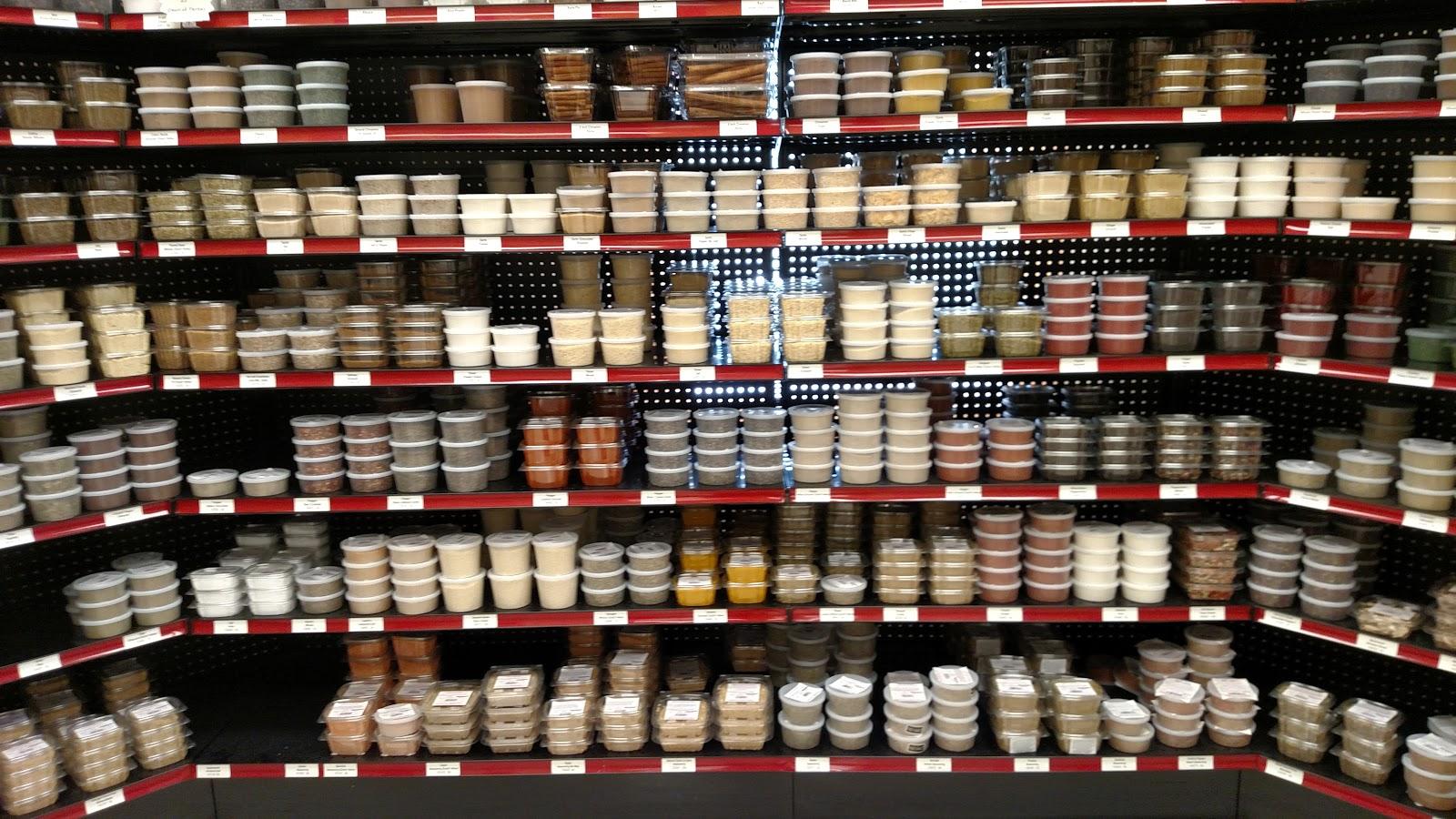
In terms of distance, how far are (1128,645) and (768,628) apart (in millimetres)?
1559

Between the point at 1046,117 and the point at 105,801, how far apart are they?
393 cm

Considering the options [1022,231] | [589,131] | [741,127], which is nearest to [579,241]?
[589,131]

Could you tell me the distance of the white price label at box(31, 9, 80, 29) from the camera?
9.95ft

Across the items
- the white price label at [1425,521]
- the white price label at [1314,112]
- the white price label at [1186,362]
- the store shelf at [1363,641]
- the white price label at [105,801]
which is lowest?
the white price label at [105,801]

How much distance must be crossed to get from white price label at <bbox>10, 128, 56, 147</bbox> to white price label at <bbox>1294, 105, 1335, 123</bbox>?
4.14m

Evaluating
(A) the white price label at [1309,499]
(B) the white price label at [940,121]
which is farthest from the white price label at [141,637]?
(A) the white price label at [1309,499]

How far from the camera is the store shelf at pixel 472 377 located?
3299mm

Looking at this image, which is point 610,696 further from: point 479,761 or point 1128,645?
point 1128,645

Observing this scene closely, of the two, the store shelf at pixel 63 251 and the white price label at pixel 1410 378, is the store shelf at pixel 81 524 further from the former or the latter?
the white price label at pixel 1410 378

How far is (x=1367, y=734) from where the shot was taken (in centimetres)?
308

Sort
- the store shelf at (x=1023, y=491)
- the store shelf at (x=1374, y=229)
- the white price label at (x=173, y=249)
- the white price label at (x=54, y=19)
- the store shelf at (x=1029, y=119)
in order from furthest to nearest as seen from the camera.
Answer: the store shelf at (x=1023, y=491)
the white price label at (x=173, y=249)
the store shelf at (x=1029, y=119)
the white price label at (x=54, y=19)
the store shelf at (x=1374, y=229)

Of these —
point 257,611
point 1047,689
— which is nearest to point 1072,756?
point 1047,689

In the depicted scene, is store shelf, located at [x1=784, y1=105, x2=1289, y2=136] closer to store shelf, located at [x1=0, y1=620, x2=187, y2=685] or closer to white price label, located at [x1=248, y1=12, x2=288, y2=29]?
white price label, located at [x1=248, y1=12, x2=288, y2=29]

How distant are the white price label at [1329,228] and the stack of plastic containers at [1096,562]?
121cm
